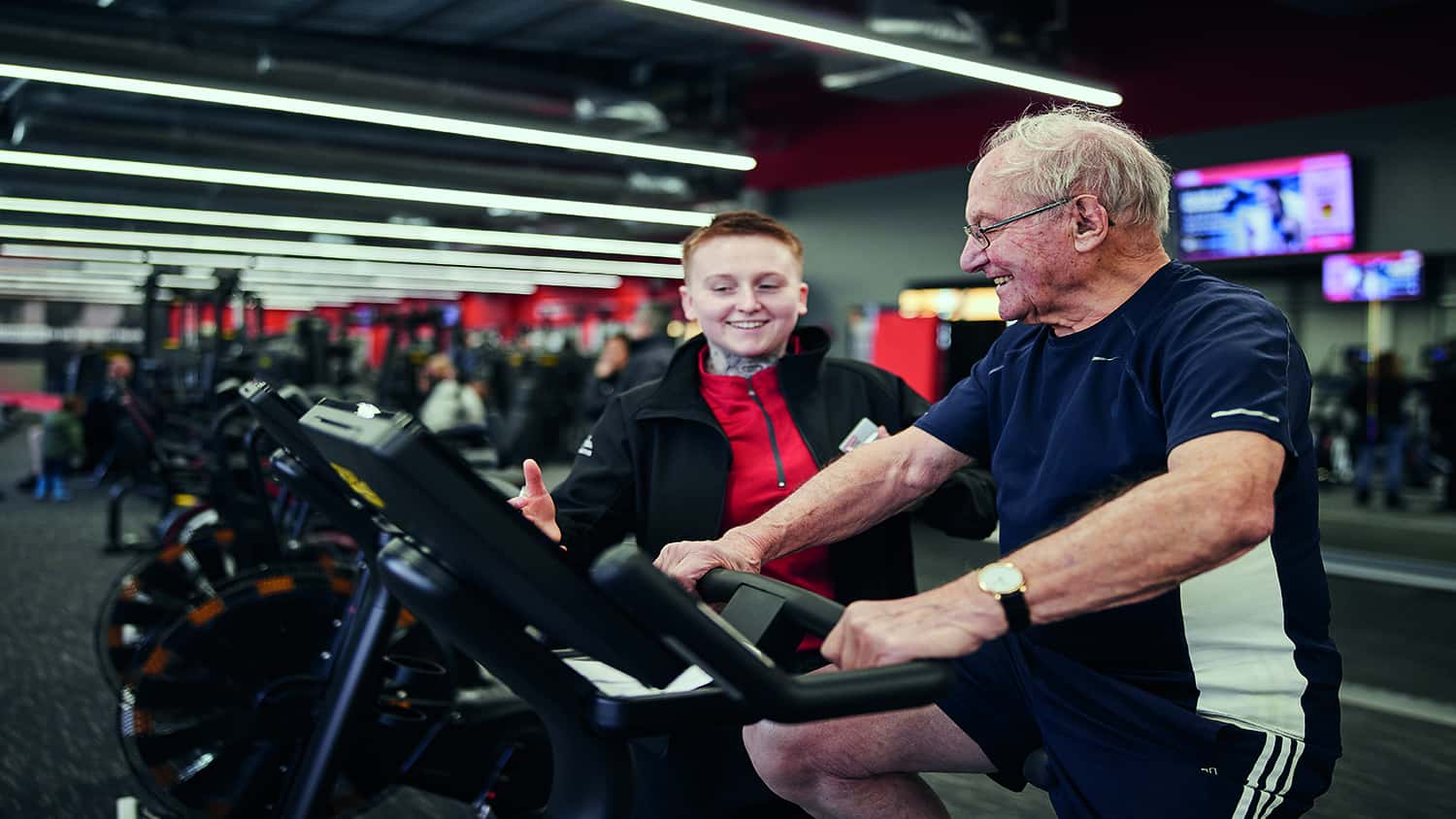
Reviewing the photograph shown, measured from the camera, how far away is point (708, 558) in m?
1.38

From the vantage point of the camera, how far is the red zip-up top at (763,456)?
175cm

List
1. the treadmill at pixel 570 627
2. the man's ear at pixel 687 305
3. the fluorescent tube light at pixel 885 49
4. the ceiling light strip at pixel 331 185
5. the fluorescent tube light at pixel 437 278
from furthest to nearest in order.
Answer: the fluorescent tube light at pixel 437 278
the ceiling light strip at pixel 331 185
the fluorescent tube light at pixel 885 49
the man's ear at pixel 687 305
the treadmill at pixel 570 627

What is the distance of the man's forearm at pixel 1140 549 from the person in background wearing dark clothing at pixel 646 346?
3.53 metres

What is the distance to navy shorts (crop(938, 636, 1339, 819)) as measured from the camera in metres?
1.18

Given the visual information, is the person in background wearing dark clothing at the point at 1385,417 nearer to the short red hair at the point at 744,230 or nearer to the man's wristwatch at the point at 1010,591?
the short red hair at the point at 744,230

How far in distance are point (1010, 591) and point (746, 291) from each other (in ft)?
3.02

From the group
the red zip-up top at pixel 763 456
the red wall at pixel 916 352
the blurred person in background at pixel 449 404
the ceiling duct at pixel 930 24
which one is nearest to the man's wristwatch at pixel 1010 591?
the red zip-up top at pixel 763 456

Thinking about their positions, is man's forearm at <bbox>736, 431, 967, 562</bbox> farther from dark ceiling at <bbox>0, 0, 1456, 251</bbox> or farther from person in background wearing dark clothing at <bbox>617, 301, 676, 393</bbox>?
dark ceiling at <bbox>0, 0, 1456, 251</bbox>

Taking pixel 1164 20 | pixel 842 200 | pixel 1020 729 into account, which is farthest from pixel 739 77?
pixel 1020 729

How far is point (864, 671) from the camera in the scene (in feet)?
2.93

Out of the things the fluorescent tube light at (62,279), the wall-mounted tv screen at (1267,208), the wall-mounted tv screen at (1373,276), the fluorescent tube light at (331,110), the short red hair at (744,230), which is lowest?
the short red hair at (744,230)

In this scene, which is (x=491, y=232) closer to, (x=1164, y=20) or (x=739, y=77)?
(x=739, y=77)

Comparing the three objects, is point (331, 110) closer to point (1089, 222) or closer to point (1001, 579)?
point (1089, 222)

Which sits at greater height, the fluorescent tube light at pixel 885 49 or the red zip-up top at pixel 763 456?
the fluorescent tube light at pixel 885 49
